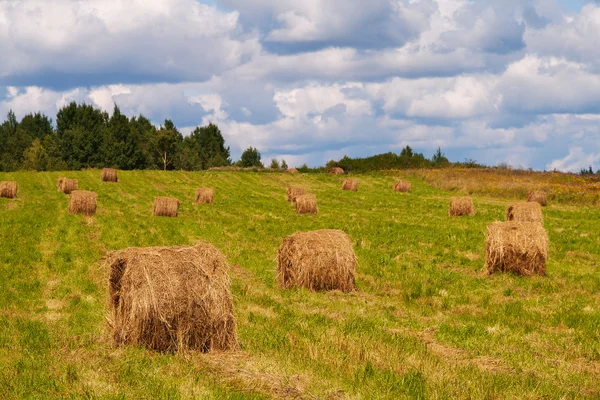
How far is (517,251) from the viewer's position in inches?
781

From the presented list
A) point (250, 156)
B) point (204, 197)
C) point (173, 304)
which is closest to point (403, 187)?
point (204, 197)

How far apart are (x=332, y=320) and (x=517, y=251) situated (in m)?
8.64

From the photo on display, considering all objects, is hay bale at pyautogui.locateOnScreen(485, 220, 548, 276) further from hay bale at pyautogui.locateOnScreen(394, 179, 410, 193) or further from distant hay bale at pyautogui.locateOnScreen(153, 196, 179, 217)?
hay bale at pyautogui.locateOnScreen(394, 179, 410, 193)

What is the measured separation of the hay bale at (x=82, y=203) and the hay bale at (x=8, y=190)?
9850 millimetres

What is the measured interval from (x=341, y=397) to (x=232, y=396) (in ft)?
4.87

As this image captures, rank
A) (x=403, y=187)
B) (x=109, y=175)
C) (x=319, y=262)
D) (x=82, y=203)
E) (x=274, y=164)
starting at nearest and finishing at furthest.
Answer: (x=319, y=262), (x=82, y=203), (x=403, y=187), (x=109, y=175), (x=274, y=164)

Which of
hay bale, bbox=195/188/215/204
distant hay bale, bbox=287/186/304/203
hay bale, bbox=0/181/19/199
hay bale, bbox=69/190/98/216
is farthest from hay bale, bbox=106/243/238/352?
hay bale, bbox=0/181/19/199

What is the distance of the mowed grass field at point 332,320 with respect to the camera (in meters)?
9.29

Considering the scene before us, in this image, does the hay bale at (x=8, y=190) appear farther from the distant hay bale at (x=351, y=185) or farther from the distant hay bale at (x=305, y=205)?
the distant hay bale at (x=351, y=185)

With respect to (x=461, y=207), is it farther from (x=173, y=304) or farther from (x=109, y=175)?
(x=109, y=175)

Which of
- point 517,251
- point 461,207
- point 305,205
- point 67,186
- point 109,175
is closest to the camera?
point 517,251

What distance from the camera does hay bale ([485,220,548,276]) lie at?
19781 millimetres

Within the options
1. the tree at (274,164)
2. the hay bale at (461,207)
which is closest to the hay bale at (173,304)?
the hay bale at (461,207)

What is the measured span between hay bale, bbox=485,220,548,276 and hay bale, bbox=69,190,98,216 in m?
22.9
